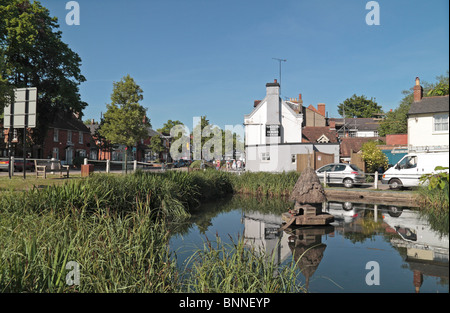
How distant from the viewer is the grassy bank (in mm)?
4598

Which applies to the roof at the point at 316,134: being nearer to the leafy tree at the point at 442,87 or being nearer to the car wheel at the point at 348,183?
the car wheel at the point at 348,183

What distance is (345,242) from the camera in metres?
9.59

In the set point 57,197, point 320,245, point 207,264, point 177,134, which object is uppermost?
point 177,134

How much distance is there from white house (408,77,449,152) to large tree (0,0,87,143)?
35.7m

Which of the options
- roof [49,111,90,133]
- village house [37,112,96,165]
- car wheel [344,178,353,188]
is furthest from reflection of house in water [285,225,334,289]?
roof [49,111,90,133]

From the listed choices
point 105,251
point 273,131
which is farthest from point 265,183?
point 105,251

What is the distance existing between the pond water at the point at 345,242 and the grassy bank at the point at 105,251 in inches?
36.1
